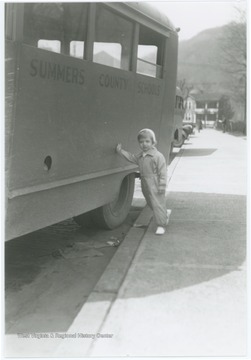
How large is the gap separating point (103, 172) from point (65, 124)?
109 centimetres

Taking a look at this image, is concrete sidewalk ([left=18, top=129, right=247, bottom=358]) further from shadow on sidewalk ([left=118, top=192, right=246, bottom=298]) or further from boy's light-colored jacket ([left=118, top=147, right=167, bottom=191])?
boy's light-colored jacket ([left=118, top=147, right=167, bottom=191])

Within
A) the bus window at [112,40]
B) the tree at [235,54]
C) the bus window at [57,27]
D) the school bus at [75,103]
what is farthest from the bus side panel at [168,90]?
the tree at [235,54]

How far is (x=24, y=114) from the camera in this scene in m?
3.69

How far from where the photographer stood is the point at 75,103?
4.45m

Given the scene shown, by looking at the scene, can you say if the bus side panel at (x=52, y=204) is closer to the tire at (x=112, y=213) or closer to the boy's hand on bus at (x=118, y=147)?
the boy's hand on bus at (x=118, y=147)

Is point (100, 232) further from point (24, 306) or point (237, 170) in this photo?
point (237, 170)

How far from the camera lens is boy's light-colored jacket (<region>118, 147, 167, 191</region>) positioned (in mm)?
5887

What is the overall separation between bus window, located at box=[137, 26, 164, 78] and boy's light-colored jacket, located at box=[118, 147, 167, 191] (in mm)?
1021

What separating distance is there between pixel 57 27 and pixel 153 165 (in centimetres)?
212

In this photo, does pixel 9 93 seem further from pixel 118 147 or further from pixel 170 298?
pixel 118 147

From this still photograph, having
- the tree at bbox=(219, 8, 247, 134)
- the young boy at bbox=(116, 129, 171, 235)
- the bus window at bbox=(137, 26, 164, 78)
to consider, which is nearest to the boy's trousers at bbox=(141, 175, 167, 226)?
the young boy at bbox=(116, 129, 171, 235)

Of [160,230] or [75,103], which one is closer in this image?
[75,103]

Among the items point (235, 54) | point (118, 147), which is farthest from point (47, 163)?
point (235, 54)

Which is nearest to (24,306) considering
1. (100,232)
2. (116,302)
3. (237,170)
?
(116,302)
